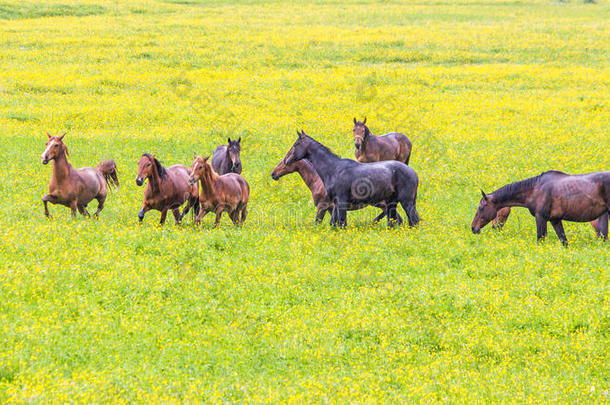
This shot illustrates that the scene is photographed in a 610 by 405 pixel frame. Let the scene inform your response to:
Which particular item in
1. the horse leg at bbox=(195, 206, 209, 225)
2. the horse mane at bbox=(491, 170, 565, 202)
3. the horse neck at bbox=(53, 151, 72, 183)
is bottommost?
the horse leg at bbox=(195, 206, 209, 225)

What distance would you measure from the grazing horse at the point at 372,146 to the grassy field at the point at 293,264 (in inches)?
A: 73.0

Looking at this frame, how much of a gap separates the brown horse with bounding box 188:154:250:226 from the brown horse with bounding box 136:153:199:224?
1.95ft

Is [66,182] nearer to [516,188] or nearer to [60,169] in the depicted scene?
[60,169]

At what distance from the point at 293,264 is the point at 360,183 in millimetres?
4174

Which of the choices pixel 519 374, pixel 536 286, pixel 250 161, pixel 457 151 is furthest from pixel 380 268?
pixel 457 151

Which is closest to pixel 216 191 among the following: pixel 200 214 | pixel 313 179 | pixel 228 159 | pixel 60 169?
pixel 200 214

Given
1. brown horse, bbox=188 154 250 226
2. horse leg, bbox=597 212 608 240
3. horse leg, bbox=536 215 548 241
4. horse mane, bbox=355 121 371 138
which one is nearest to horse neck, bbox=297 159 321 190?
brown horse, bbox=188 154 250 226

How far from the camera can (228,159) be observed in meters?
20.9

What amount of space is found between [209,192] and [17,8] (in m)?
53.9

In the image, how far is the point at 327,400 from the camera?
9492 millimetres

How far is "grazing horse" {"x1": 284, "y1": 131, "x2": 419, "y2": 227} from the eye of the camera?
58.6 feet

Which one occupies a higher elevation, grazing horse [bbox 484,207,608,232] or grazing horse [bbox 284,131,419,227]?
grazing horse [bbox 284,131,419,227]

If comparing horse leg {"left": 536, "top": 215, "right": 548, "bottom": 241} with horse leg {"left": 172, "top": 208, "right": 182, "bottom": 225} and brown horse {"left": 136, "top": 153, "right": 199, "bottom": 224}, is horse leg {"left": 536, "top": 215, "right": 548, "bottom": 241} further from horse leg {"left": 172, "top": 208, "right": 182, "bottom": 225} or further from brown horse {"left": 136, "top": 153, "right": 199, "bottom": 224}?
horse leg {"left": 172, "top": 208, "right": 182, "bottom": 225}

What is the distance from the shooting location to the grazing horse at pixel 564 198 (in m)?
16.4
